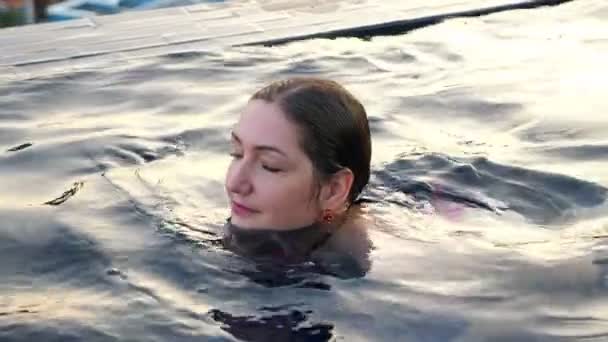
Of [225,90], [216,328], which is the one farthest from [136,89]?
[216,328]

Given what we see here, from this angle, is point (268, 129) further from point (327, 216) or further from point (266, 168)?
point (327, 216)

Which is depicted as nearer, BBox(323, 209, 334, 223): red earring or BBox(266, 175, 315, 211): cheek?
BBox(266, 175, 315, 211): cheek

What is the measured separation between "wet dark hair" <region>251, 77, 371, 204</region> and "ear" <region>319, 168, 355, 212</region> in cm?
3

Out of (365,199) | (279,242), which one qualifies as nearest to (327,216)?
(279,242)

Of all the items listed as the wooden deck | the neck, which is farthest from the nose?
the wooden deck

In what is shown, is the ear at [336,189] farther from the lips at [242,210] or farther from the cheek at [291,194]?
the lips at [242,210]

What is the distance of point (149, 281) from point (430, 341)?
0.95m

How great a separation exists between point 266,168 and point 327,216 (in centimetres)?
37

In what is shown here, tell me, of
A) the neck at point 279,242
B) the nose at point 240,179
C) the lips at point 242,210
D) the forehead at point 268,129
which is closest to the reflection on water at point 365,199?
the neck at point 279,242

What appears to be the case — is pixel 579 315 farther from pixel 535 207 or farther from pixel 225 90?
pixel 225 90

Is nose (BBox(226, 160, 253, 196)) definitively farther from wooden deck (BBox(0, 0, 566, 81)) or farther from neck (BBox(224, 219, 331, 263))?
wooden deck (BBox(0, 0, 566, 81))

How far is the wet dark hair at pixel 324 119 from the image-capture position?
3721 mm

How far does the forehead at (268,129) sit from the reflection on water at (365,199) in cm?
42

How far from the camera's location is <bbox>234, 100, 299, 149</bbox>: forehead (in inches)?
145
